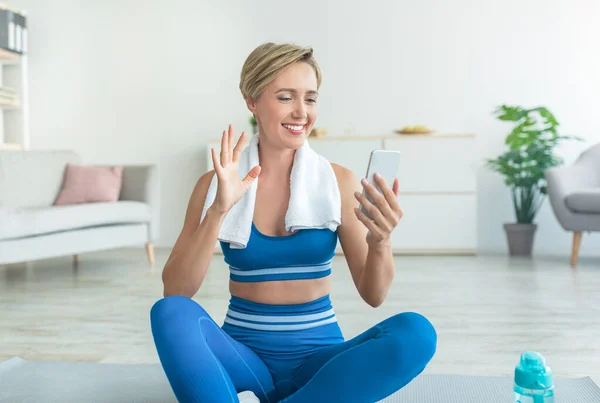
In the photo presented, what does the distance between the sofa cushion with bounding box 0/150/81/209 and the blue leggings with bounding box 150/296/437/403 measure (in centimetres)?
321

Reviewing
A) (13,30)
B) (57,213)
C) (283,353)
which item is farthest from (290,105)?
(13,30)

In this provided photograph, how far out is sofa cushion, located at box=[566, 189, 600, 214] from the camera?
4.15 metres

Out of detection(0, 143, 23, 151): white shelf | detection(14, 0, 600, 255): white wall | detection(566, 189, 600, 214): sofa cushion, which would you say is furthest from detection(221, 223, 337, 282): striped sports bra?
detection(0, 143, 23, 151): white shelf

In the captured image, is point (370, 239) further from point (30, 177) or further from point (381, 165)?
point (30, 177)

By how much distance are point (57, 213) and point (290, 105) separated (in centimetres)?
279

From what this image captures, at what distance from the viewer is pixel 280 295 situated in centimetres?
137

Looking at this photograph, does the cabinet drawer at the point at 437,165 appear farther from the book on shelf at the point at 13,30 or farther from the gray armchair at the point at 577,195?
the book on shelf at the point at 13,30

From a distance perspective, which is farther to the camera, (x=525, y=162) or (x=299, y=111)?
(x=525, y=162)

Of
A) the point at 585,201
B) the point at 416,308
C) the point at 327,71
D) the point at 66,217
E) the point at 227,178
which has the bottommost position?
the point at 416,308

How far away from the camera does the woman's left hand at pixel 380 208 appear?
1205 mm

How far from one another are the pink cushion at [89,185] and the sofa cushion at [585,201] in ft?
9.70

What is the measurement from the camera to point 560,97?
516 cm

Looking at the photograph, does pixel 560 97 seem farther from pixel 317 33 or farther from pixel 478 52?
pixel 317 33

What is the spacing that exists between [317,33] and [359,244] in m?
4.27
